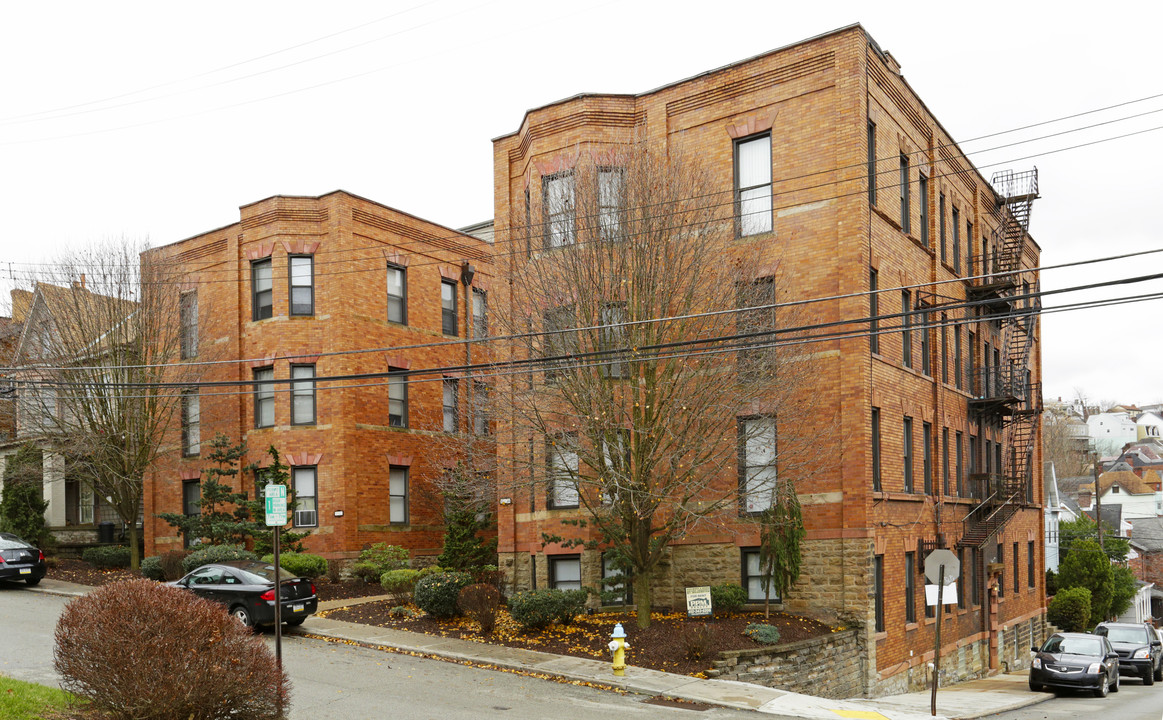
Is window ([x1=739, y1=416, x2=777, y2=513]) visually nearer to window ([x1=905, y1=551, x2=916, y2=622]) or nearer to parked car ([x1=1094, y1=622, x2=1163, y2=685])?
window ([x1=905, y1=551, x2=916, y2=622])

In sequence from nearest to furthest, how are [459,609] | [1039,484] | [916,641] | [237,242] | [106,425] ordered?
1. [459,609]
2. [916,641]
3. [106,425]
4. [237,242]
5. [1039,484]

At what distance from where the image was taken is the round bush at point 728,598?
2111cm

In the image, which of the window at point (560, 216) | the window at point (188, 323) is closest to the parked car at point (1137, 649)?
the window at point (560, 216)

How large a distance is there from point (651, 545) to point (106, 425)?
17604mm

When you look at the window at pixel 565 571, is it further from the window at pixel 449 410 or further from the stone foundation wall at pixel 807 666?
the window at pixel 449 410

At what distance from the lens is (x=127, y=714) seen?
10.5 m

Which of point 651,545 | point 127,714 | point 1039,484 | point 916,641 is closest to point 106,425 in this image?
point 651,545

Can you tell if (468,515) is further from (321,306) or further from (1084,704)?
(1084,704)

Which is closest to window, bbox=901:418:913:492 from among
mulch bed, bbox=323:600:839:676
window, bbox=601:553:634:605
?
mulch bed, bbox=323:600:839:676

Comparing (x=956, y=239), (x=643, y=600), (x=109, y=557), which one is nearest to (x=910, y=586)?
(x=643, y=600)

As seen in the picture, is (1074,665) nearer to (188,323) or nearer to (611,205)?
(611,205)

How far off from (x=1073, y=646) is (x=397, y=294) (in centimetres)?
2264

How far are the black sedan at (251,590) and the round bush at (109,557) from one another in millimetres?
11594

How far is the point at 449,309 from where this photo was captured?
1368 inches
